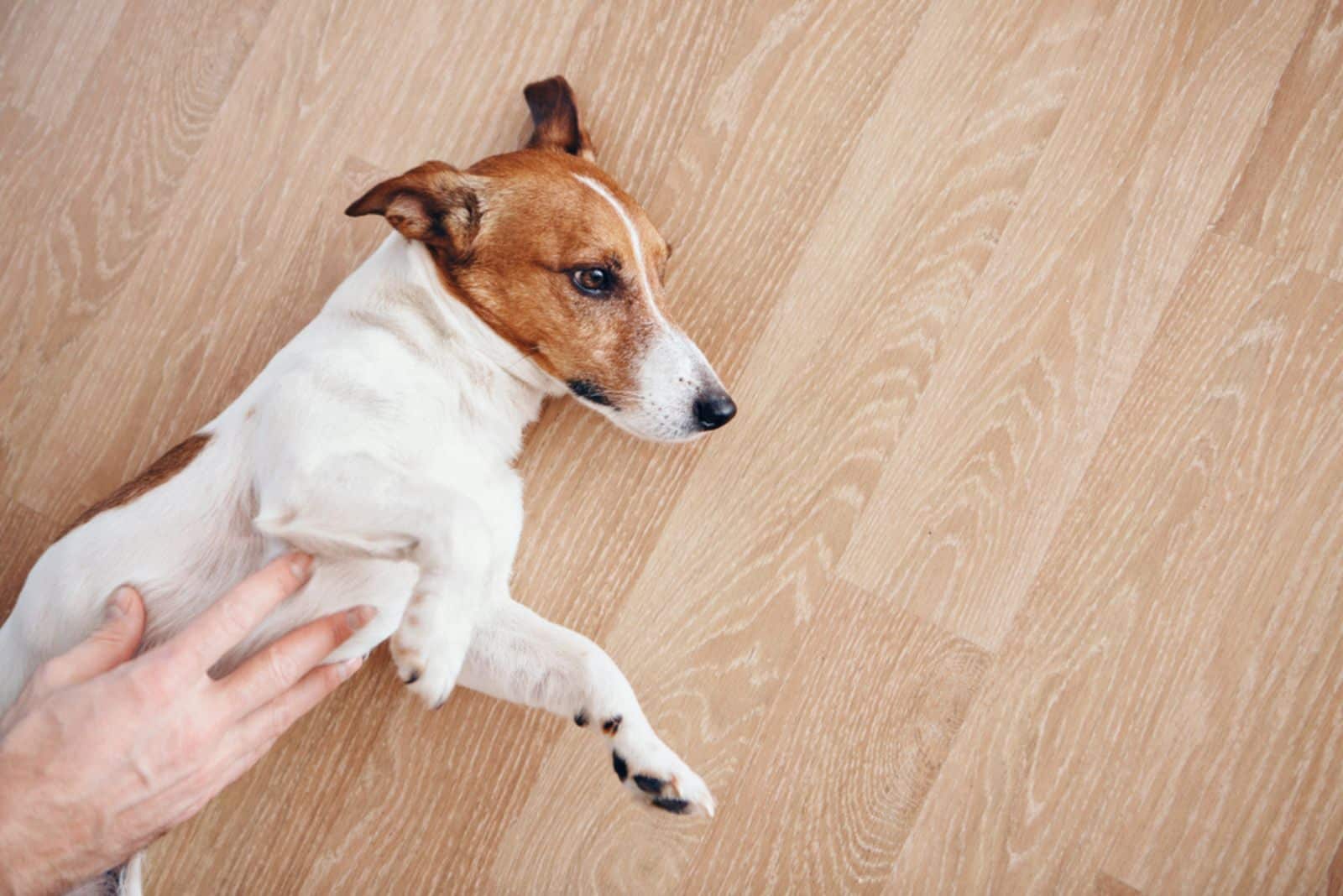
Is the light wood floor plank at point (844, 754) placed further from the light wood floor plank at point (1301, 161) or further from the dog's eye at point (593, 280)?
the light wood floor plank at point (1301, 161)

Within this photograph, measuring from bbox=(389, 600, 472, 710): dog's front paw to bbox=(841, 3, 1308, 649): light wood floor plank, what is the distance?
1.04 metres

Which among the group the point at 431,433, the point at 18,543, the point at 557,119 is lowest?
the point at 18,543

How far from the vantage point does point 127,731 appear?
162 centimetres

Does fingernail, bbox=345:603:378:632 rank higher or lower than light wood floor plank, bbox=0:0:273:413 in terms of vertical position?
lower

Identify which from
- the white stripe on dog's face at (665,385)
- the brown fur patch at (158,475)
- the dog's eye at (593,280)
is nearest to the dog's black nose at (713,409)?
the white stripe on dog's face at (665,385)

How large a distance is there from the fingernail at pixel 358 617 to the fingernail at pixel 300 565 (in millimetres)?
111

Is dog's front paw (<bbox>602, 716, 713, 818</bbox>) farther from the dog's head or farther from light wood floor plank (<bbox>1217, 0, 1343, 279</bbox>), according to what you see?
light wood floor plank (<bbox>1217, 0, 1343, 279</bbox>)

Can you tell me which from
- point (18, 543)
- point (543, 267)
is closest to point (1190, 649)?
point (543, 267)

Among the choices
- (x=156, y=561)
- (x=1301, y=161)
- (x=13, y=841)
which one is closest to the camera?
(x=13, y=841)

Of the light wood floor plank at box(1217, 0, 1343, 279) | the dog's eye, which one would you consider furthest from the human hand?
the light wood floor plank at box(1217, 0, 1343, 279)

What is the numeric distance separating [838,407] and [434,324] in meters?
0.99

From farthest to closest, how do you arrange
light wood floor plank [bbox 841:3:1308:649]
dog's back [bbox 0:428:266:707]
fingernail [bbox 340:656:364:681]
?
light wood floor plank [bbox 841:3:1308:649]
fingernail [bbox 340:656:364:681]
dog's back [bbox 0:428:266:707]

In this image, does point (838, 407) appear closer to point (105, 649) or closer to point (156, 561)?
point (156, 561)

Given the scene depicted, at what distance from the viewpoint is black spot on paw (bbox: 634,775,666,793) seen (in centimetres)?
192
